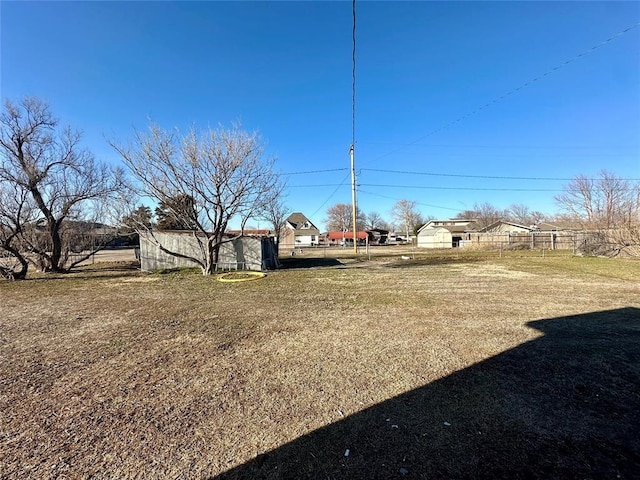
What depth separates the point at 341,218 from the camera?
213 feet

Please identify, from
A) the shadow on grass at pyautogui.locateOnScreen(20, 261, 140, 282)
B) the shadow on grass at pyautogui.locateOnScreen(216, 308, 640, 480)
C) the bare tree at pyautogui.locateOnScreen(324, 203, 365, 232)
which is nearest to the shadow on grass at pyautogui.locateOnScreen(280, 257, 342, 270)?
the shadow on grass at pyautogui.locateOnScreen(20, 261, 140, 282)

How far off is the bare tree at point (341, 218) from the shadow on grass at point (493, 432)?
6038cm

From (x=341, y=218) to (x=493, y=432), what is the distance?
63.2m

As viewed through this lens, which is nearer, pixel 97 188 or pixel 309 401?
pixel 309 401

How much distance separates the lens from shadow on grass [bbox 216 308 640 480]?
181cm

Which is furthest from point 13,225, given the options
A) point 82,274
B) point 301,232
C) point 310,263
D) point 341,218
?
point 341,218

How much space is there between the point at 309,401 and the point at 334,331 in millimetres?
1996

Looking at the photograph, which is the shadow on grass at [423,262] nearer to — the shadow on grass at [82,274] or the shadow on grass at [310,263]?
the shadow on grass at [310,263]

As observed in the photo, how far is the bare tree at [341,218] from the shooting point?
211ft

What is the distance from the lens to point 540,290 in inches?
297

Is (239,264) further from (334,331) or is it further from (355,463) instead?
(355,463)

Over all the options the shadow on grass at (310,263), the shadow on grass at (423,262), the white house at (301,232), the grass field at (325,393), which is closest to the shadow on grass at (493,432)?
the grass field at (325,393)

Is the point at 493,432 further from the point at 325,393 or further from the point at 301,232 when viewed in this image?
the point at 301,232

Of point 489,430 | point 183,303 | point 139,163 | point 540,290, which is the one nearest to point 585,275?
point 540,290
